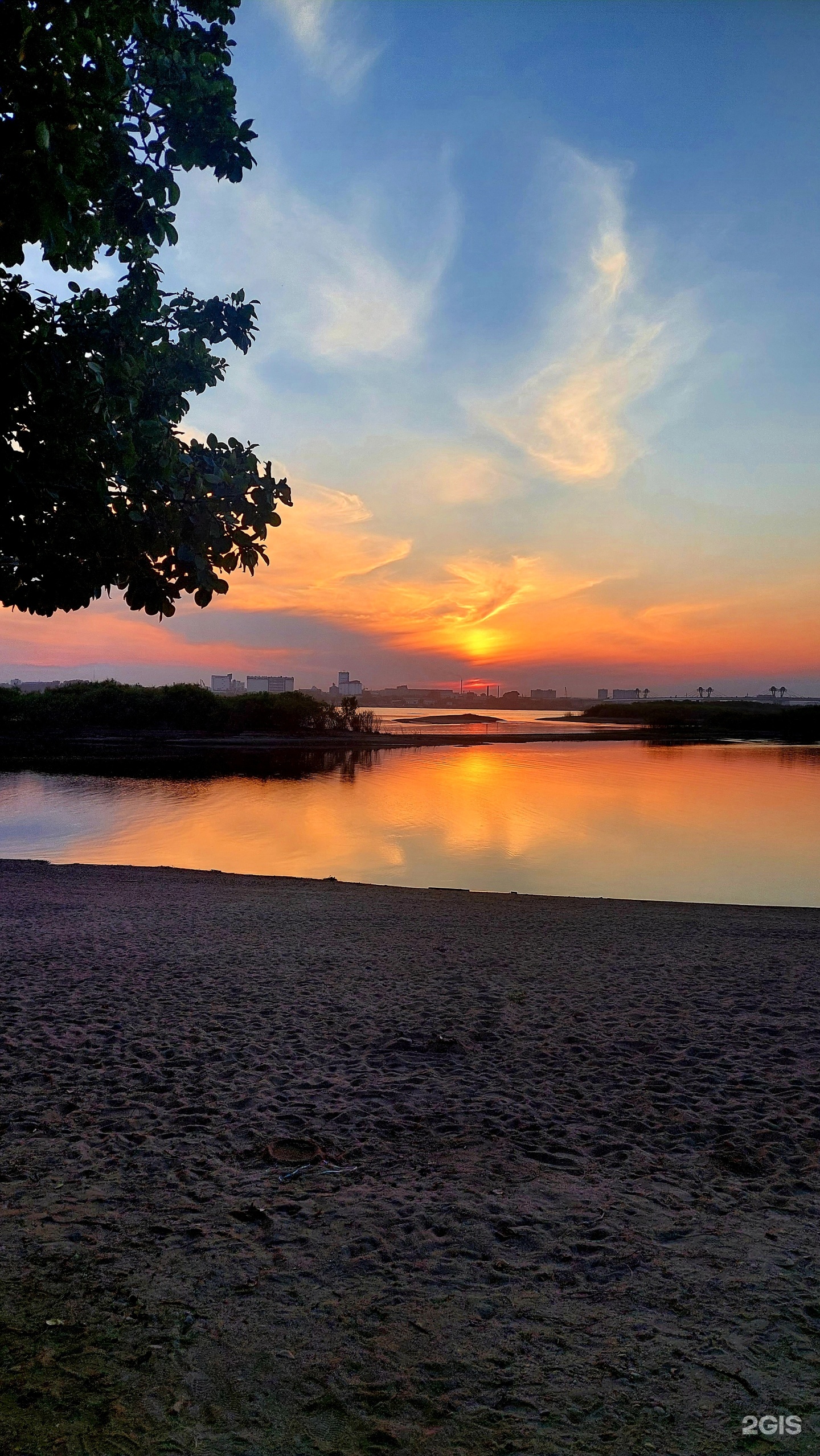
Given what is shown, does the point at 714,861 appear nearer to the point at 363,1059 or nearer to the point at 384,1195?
the point at 363,1059

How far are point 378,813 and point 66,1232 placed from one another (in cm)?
2961

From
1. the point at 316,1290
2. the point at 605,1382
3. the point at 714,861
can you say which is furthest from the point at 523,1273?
the point at 714,861

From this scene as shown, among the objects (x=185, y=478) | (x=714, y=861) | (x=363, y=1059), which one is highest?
(x=185, y=478)

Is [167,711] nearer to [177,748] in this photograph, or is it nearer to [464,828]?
[177,748]

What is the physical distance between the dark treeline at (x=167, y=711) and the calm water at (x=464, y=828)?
1161 inches

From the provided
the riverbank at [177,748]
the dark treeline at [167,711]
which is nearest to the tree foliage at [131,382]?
the riverbank at [177,748]

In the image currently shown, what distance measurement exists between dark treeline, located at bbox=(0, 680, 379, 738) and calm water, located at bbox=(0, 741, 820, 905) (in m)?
29.5

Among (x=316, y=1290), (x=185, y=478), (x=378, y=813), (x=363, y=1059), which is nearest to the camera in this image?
(x=316, y=1290)

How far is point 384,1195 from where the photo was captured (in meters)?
A: 4.42

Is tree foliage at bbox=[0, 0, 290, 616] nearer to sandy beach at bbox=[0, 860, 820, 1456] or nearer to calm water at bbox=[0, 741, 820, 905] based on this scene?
sandy beach at bbox=[0, 860, 820, 1456]

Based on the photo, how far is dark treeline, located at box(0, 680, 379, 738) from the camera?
262ft

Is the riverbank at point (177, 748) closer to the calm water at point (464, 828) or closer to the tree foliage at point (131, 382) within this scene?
the calm water at point (464, 828)

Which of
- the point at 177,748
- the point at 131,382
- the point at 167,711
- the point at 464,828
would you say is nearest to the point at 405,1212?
the point at 131,382

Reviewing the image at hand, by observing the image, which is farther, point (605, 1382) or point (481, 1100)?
point (481, 1100)
